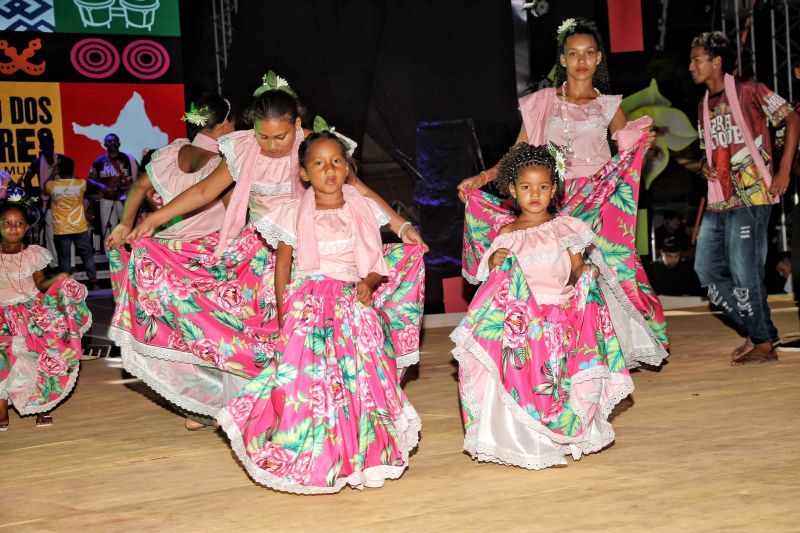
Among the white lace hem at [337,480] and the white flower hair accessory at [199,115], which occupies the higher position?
the white flower hair accessory at [199,115]

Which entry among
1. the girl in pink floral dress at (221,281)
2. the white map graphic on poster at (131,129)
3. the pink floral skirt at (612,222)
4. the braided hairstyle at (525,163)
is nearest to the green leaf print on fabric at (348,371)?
the girl in pink floral dress at (221,281)

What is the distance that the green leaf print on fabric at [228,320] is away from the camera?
4.91 metres

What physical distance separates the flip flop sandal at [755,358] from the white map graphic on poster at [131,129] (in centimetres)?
518

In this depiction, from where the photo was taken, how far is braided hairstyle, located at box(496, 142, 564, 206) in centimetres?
430

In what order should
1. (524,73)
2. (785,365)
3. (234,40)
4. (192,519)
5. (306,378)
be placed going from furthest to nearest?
(524,73) < (234,40) < (785,365) < (306,378) < (192,519)

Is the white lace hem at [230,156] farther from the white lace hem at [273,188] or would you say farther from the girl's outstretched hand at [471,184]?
the girl's outstretched hand at [471,184]

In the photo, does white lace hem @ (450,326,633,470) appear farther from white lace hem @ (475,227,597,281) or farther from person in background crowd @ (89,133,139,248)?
person in background crowd @ (89,133,139,248)

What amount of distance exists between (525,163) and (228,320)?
5.25 feet

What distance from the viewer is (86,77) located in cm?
881

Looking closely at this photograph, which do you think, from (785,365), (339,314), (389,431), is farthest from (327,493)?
(785,365)

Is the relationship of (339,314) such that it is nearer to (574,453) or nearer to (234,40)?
(574,453)

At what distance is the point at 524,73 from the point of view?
9.73 m

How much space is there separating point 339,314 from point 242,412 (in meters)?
0.51

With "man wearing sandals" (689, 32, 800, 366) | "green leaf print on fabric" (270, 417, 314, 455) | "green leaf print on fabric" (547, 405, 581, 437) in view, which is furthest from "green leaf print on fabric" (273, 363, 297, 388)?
"man wearing sandals" (689, 32, 800, 366)
